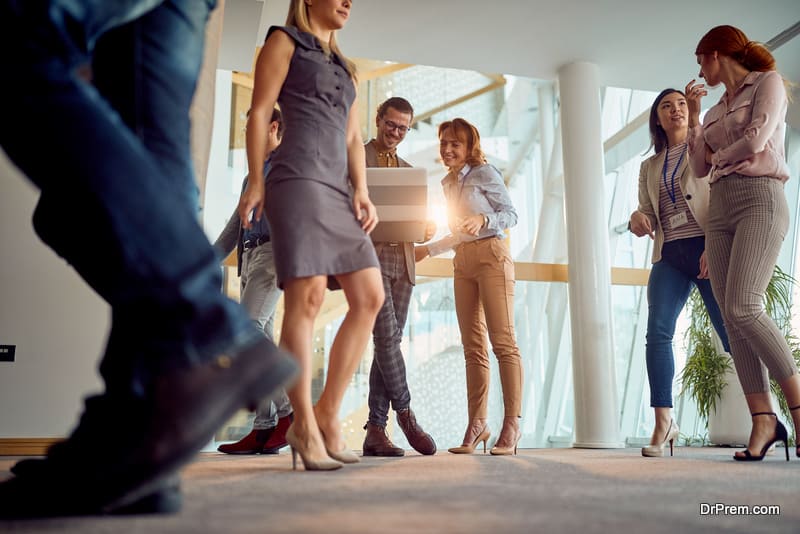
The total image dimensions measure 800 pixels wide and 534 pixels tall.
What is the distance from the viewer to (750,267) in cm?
225

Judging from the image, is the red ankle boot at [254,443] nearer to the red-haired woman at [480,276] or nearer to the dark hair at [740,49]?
the red-haired woman at [480,276]

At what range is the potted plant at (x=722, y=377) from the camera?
14.0 ft

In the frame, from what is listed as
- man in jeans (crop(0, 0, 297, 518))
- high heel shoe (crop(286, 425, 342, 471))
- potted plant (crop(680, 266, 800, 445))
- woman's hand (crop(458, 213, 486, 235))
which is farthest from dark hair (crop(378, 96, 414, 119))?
potted plant (crop(680, 266, 800, 445))

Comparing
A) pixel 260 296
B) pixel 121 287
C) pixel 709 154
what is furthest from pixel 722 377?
pixel 121 287

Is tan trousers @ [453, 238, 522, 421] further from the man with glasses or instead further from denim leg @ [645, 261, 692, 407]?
denim leg @ [645, 261, 692, 407]

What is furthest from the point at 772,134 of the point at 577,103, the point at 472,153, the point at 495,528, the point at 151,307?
the point at 577,103

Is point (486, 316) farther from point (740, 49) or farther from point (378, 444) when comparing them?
point (740, 49)

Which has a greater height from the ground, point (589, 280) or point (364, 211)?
point (364, 211)

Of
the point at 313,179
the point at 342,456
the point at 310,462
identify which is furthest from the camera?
the point at 342,456

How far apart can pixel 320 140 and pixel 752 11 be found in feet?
12.4

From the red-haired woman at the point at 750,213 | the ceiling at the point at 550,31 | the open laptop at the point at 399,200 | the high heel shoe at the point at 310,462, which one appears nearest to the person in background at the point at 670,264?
the red-haired woman at the point at 750,213

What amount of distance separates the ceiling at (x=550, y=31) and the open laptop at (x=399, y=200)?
193 centimetres

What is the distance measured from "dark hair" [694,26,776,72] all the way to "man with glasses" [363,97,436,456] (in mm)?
1296

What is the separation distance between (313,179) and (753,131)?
152 cm
